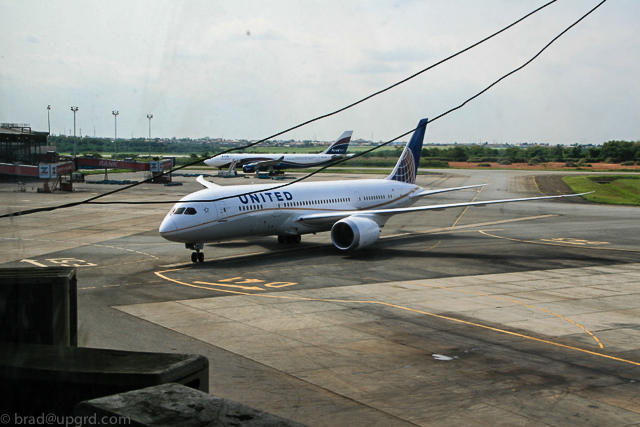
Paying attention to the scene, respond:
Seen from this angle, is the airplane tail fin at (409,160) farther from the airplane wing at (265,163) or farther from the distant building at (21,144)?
the airplane wing at (265,163)

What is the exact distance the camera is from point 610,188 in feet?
288

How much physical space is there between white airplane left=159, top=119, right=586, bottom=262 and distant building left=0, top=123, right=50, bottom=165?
1748 centimetres

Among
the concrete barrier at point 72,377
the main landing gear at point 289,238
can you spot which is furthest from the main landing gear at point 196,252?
the concrete barrier at point 72,377

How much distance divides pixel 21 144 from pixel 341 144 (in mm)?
98015

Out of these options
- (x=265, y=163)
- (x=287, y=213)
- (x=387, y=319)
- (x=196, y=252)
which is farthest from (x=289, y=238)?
(x=265, y=163)

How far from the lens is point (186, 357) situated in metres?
7.57

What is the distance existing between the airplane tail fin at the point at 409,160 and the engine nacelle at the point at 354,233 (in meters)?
13.2

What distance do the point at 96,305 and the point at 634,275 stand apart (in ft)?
86.7

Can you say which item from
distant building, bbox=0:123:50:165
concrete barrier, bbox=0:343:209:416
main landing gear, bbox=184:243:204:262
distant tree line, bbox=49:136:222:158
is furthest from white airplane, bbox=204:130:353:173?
concrete barrier, bbox=0:343:209:416

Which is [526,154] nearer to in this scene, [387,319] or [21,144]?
[387,319]

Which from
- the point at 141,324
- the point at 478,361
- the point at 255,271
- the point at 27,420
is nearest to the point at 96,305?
the point at 141,324

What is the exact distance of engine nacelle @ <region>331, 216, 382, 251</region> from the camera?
3469cm

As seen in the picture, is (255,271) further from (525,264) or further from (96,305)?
(525,264)

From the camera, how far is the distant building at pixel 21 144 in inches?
332
